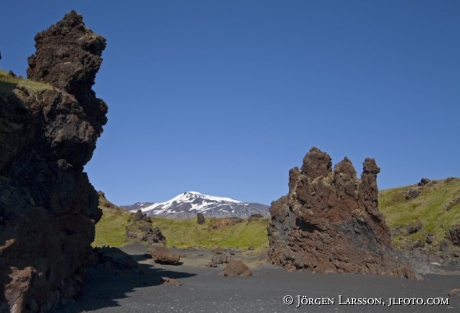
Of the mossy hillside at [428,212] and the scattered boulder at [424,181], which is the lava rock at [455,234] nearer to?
the mossy hillside at [428,212]

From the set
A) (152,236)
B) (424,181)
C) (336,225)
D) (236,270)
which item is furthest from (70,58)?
(424,181)

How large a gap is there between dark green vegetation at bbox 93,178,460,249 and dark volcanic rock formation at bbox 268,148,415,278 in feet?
77.6

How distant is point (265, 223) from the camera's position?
318 feet

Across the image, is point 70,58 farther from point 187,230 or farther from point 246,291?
point 187,230

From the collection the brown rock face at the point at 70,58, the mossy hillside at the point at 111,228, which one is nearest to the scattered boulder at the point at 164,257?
the brown rock face at the point at 70,58

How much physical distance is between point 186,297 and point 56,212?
9.38 m

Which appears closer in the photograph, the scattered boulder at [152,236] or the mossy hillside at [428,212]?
the mossy hillside at [428,212]

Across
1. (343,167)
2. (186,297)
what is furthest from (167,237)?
(186,297)

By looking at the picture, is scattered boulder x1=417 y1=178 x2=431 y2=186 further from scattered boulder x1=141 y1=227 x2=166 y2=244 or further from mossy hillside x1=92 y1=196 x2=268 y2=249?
scattered boulder x1=141 y1=227 x2=166 y2=244

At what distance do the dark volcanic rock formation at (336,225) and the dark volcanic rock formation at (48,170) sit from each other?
2370 cm

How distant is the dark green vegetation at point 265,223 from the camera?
227ft

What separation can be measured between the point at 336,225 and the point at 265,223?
53.7 meters

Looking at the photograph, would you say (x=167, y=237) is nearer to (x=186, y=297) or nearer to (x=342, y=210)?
(x=342, y=210)

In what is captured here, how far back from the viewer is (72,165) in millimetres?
26344
